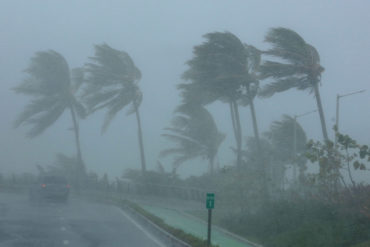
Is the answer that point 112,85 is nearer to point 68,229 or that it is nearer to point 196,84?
point 196,84

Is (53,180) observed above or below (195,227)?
above

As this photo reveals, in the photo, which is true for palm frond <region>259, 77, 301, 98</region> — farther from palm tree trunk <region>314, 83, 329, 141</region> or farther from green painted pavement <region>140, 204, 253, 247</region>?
green painted pavement <region>140, 204, 253, 247</region>

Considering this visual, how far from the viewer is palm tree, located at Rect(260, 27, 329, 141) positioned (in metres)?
23.8

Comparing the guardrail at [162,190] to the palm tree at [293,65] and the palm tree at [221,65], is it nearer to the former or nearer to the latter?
the palm tree at [221,65]

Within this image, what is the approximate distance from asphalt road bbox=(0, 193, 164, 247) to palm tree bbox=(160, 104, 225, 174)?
1475 centimetres

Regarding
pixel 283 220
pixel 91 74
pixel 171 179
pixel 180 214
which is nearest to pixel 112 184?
pixel 171 179

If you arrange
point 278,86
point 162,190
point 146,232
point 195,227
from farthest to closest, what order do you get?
1. point 162,190
2. point 278,86
3. point 195,227
4. point 146,232

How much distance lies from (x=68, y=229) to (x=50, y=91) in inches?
975

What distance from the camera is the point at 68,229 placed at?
1758cm

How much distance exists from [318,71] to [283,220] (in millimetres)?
8892

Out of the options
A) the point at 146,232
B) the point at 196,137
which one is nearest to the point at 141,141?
the point at 196,137

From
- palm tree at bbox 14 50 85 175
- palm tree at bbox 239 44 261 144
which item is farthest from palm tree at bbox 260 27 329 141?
palm tree at bbox 14 50 85 175

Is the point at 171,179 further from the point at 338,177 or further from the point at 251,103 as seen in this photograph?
the point at 338,177

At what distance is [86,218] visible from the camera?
70.9ft
